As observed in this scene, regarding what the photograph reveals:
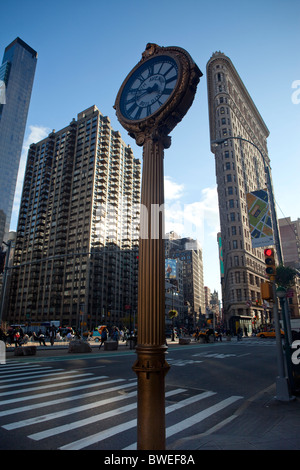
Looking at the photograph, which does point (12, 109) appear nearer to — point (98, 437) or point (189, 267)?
point (189, 267)

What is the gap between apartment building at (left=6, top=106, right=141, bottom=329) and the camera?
87.6 metres

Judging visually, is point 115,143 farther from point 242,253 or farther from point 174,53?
point 174,53

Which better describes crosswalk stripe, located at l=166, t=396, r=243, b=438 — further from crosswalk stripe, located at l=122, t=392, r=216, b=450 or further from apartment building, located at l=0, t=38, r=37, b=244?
apartment building, located at l=0, t=38, r=37, b=244

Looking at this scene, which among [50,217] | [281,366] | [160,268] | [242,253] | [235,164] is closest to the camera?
[160,268]

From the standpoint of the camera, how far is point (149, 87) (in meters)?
4.38

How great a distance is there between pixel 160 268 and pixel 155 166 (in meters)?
1.39

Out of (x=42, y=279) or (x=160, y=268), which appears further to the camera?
(x=42, y=279)

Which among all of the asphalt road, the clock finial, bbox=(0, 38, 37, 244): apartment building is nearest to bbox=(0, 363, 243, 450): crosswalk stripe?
the asphalt road

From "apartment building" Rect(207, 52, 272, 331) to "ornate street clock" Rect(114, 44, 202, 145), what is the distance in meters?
51.7

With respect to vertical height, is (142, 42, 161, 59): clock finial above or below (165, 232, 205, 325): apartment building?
below

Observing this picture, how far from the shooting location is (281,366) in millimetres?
7391

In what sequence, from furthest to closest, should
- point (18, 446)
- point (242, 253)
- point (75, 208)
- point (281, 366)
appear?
1. point (75, 208)
2. point (242, 253)
3. point (281, 366)
4. point (18, 446)

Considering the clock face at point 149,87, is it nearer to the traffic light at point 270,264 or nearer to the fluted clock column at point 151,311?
the fluted clock column at point 151,311

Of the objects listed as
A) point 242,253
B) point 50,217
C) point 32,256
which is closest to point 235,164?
point 242,253
